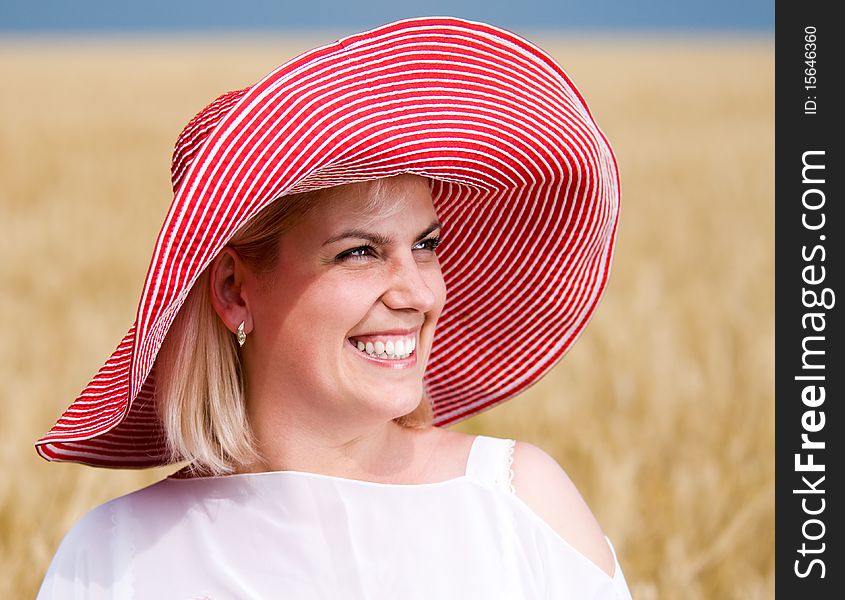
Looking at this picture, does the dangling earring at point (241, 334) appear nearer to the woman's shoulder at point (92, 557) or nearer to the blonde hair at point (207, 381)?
the blonde hair at point (207, 381)

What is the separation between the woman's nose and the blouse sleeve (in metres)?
0.63

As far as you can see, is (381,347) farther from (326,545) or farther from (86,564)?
(86,564)

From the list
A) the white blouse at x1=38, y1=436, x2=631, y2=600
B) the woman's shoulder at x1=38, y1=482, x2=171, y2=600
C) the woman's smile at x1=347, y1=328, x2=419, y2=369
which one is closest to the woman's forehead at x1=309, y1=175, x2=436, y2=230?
the woman's smile at x1=347, y1=328, x2=419, y2=369

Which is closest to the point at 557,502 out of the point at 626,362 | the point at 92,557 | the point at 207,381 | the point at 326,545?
the point at 326,545

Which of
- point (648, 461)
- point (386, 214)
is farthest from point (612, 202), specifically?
point (648, 461)

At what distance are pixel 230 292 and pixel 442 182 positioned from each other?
42 cm

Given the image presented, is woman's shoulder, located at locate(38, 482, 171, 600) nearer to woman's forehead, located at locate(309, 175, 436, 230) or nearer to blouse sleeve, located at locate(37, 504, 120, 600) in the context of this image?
blouse sleeve, located at locate(37, 504, 120, 600)

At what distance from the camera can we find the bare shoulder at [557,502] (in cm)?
193

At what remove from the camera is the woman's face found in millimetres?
1769

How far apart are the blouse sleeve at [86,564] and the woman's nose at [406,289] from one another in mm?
626

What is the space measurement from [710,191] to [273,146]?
932 centimetres

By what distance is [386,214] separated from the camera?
1776mm

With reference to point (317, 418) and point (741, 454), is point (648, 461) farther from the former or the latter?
point (317, 418)

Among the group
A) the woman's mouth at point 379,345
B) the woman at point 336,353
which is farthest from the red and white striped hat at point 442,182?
the woman's mouth at point 379,345
